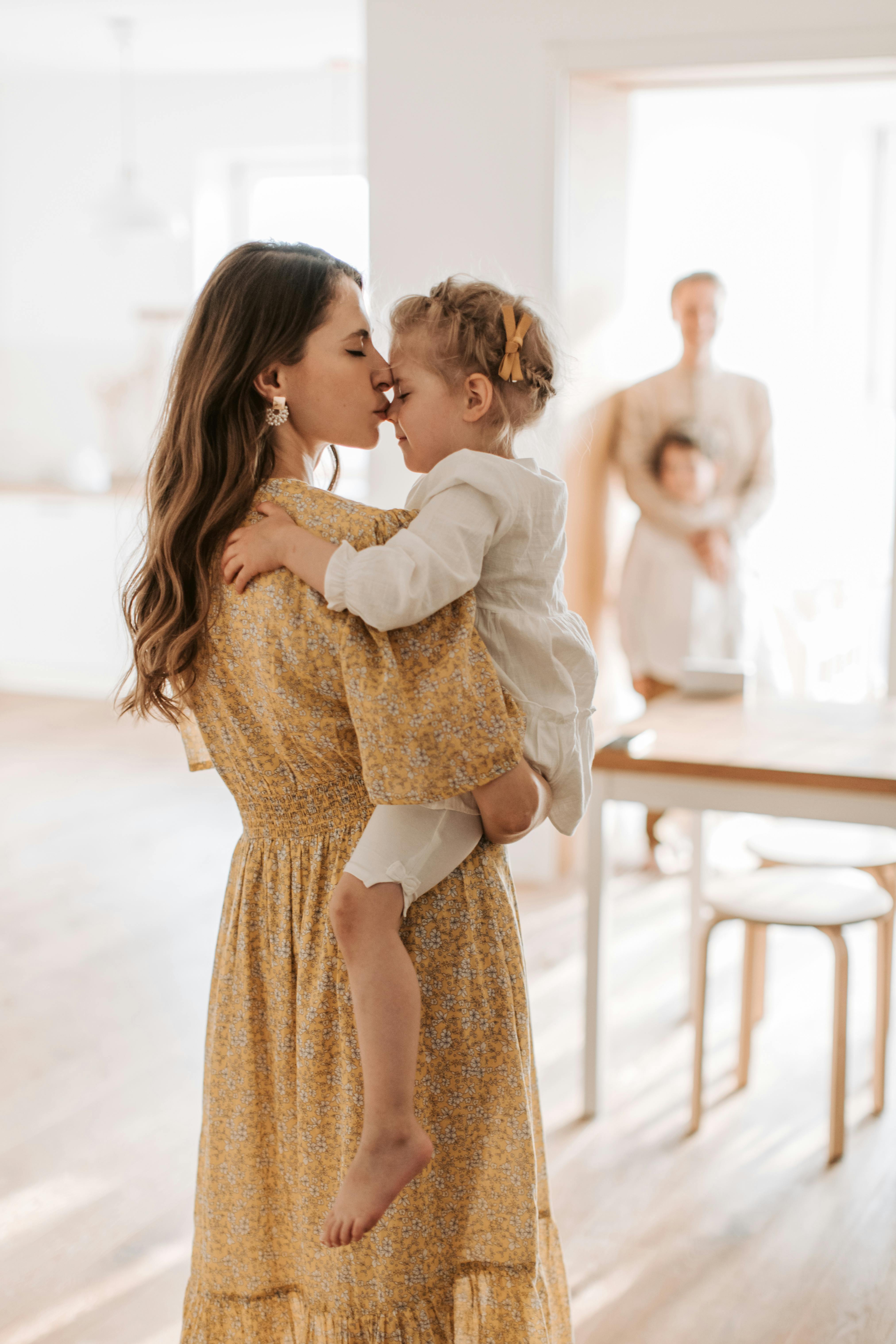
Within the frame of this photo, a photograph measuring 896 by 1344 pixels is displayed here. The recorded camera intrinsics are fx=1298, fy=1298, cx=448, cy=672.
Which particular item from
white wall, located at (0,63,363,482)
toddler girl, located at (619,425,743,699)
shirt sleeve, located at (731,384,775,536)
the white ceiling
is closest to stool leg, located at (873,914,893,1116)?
toddler girl, located at (619,425,743,699)

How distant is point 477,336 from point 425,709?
0.46m

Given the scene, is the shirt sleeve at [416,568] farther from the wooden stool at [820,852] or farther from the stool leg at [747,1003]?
the stool leg at [747,1003]

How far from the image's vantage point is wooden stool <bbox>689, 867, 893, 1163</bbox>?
101 inches

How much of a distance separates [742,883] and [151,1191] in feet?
4.40

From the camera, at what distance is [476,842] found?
1.38 m

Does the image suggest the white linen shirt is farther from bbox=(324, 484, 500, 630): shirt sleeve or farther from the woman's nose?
the woman's nose

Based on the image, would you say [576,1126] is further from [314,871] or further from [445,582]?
[445,582]

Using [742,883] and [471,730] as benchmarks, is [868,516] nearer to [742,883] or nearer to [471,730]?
[742,883]

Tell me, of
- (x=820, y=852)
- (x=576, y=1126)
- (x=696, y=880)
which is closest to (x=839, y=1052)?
(x=820, y=852)

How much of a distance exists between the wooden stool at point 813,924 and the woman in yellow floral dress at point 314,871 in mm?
1255

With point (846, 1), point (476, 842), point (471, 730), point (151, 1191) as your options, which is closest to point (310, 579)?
point (471, 730)

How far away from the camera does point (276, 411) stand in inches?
52.0

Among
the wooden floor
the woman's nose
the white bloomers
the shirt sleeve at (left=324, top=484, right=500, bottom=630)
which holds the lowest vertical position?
the wooden floor

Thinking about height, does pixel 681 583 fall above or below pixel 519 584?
below
